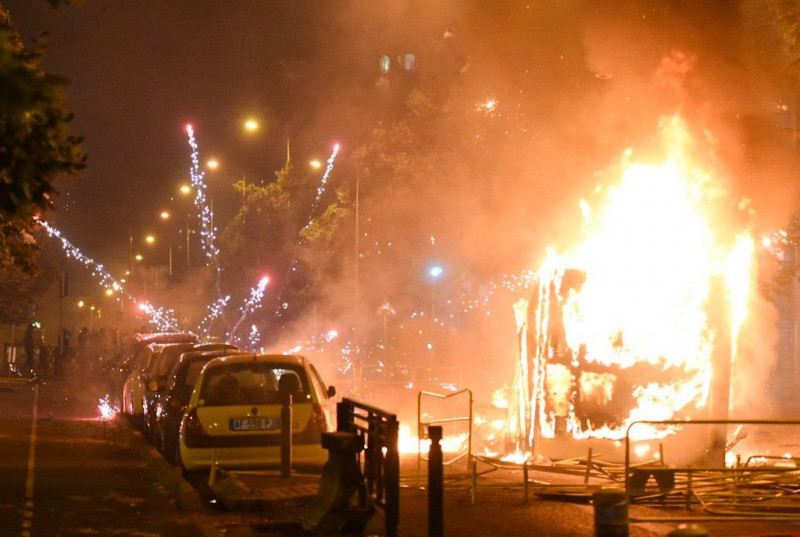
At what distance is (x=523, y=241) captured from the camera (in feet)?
82.9

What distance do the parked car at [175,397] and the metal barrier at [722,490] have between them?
227 inches

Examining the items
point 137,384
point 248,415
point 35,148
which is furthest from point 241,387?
point 137,384

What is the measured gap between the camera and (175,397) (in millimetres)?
13297

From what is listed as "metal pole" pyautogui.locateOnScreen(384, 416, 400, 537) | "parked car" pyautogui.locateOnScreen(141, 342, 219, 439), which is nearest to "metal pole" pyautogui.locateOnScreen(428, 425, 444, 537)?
"metal pole" pyautogui.locateOnScreen(384, 416, 400, 537)

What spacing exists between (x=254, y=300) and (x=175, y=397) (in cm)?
2354

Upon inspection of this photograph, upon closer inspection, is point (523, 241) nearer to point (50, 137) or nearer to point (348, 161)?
point (348, 161)

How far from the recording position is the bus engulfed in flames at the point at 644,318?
13.9 meters

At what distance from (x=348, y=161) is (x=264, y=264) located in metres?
8.28

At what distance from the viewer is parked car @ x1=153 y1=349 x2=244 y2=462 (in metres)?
13.2

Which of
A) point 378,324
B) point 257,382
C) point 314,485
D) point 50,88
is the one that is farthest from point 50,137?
point 378,324

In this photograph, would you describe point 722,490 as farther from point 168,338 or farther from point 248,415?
point 168,338

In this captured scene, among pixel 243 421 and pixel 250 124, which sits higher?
pixel 250 124

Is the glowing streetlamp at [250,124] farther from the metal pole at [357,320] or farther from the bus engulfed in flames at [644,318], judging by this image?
the bus engulfed in flames at [644,318]

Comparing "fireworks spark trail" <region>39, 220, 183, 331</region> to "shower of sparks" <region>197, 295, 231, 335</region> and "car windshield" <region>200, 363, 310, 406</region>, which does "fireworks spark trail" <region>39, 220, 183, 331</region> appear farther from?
"car windshield" <region>200, 363, 310, 406</region>
